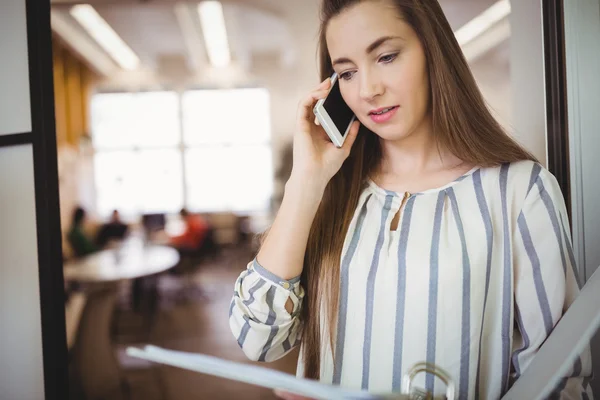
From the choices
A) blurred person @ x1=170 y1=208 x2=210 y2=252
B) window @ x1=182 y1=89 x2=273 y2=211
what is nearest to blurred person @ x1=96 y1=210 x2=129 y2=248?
blurred person @ x1=170 y1=208 x2=210 y2=252

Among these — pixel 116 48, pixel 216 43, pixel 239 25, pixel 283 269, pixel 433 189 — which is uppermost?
pixel 216 43

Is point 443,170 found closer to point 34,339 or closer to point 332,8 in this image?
point 332,8

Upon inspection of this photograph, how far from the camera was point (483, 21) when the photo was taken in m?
0.99

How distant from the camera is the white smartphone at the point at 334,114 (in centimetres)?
82

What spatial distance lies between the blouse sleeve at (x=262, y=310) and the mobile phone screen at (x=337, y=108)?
29cm

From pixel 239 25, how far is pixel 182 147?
4.05m

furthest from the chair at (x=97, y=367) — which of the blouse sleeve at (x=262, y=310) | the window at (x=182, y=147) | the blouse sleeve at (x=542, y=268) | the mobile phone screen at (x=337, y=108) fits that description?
the window at (x=182, y=147)

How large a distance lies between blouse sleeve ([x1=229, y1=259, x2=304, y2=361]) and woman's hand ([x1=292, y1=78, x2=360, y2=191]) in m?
0.18

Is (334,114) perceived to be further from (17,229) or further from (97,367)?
(97,367)

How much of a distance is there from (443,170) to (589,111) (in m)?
0.37

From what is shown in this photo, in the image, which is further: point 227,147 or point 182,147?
point 182,147

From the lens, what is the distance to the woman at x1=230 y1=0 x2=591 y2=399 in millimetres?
733

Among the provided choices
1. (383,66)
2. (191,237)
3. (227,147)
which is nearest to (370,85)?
(383,66)

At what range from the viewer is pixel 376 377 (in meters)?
0.79
